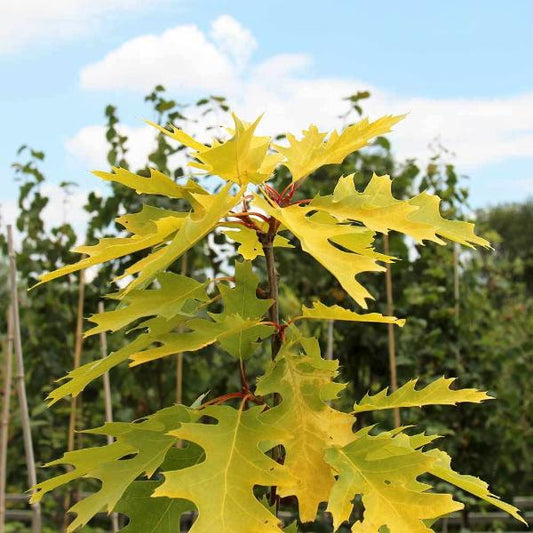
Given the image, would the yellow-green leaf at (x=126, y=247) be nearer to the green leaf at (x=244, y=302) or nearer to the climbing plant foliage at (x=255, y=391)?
the climbing plant foliage at (x=255, y=391)

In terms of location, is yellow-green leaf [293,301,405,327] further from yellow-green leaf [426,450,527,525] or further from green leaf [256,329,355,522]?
yellow-green leaf [426,450,527,525]

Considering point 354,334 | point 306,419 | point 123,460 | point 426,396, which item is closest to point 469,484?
point 426,396

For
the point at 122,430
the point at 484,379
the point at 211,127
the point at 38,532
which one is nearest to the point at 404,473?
the point at 122,430

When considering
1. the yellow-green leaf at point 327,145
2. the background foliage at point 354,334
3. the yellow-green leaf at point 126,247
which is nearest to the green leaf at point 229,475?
the yellow-green leaf at point 126,247

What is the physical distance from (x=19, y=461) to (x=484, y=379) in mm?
2769

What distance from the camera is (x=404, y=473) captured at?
107 centimetres

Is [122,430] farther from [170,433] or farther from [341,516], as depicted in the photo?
[341,516]

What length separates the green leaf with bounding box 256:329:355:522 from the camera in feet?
3.55

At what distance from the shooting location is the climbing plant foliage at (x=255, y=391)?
1.01 metres

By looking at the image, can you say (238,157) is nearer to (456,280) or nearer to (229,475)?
(229,475)

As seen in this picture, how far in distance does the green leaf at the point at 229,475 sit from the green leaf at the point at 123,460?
0.06 metres

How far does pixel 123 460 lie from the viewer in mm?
1091

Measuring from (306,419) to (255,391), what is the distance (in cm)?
8

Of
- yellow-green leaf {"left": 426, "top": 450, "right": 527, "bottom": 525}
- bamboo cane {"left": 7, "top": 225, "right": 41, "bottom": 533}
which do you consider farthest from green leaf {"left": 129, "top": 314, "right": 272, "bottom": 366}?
bamboo cane {"left": 7, "top": 225, "right": 41, "bottom": 533}
